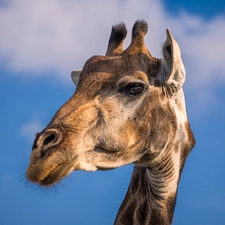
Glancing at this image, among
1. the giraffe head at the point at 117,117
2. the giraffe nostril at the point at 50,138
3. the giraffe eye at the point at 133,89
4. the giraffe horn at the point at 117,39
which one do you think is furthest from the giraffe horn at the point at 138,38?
the giraffe nostril at the point at 50,138

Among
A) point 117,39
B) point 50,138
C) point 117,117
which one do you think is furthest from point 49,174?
point 117,39

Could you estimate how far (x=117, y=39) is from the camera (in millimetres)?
8906

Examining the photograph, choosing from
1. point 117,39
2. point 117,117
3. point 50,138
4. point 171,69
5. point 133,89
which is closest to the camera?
point 50,138

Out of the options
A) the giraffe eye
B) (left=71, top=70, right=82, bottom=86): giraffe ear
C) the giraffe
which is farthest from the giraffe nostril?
(left=71, top=70, right=82, bottom=86): giraffe ear

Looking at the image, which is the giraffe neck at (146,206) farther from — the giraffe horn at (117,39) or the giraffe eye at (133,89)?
the giraffe horn at (117,39)

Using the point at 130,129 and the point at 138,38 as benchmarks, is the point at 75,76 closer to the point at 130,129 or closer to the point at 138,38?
the point at 138,38

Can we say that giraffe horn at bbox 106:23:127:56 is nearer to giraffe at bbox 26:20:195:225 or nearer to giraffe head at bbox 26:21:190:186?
giraffe at bbox 26:20:195:225

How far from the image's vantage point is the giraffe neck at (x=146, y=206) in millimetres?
8047

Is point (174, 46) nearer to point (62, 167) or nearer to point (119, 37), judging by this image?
point (119, 37)

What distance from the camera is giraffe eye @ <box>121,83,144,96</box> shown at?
7.34 meters

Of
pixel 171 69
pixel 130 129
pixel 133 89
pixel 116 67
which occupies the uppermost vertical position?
pixel 171 69

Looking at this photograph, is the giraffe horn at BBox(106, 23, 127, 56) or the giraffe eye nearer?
the giraffe eye

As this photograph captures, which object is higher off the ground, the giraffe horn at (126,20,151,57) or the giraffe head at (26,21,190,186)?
the giraffe horn at (126,20,151,57)

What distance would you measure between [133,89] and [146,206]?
2176 millimetres
